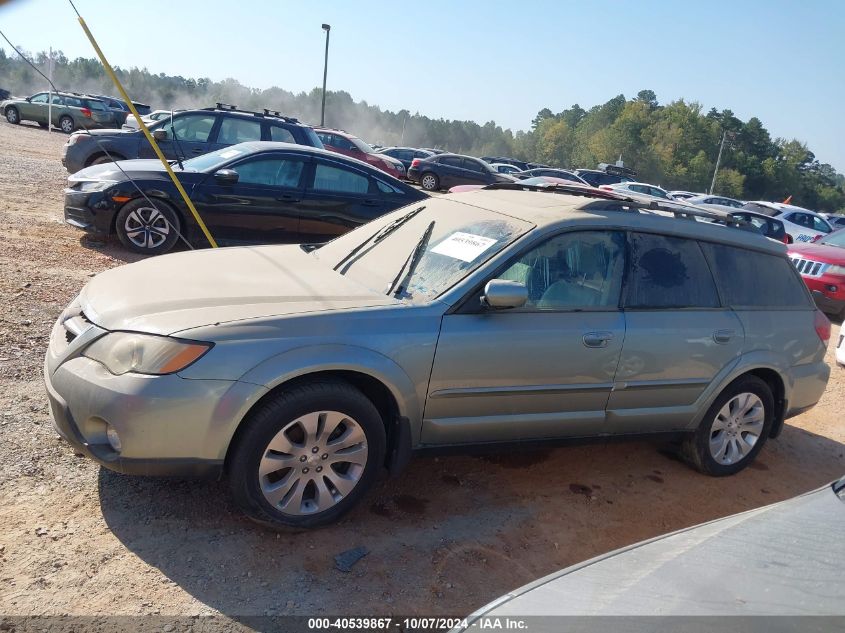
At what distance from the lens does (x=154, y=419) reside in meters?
2.93

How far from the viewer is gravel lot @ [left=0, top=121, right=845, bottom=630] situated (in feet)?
9.18

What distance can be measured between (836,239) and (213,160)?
994cm

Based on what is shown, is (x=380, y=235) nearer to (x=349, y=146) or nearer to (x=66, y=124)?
(x=349, y=146)

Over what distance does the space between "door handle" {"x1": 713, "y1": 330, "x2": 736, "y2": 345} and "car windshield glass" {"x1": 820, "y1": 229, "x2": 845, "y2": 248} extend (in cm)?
842

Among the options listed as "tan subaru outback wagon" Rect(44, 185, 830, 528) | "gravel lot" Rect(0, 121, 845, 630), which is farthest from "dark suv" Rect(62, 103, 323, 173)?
"tan subaru outback wagon" Rect(44, 185, 830, 528)

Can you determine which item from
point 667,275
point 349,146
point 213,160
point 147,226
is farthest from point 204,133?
point 349,146

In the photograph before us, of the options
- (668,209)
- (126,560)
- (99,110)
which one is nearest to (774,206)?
(668,209)

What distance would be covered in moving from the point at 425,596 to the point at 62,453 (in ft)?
6.78

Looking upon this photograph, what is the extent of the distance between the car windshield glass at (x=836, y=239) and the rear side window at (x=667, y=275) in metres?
8.46

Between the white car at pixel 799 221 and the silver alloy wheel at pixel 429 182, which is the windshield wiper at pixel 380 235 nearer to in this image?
the white car at pixel 799 221

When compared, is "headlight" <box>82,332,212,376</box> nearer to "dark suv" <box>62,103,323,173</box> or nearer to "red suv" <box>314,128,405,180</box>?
"dark suv" <box>62,103,323,173</box>

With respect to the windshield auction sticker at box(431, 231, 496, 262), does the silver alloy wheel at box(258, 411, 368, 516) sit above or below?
below

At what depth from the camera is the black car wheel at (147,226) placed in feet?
25.5

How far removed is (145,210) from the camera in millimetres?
7797
